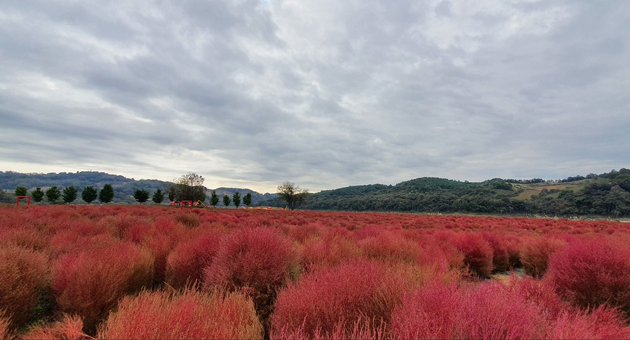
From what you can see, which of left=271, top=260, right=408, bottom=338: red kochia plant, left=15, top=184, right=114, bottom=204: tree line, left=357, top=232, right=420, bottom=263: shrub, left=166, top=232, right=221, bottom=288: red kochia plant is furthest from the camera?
left=15, top=184, right=114, bottom=204: tree line

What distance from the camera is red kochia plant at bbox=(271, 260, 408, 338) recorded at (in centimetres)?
285

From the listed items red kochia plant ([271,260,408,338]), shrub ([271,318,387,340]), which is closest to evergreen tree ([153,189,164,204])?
red kochia plant ([271,260,408,338])

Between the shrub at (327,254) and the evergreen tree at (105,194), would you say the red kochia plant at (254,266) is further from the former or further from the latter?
the evergreen tree at (105,194)

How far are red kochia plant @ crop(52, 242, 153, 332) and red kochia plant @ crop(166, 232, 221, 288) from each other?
2.15 feet

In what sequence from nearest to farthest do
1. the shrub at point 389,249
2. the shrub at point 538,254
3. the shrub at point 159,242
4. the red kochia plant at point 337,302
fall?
1. the red kochia plant at point 337,302
2. the shrub at point 159,242
3. the shrub at point 389,249
4. the shrub at point 538,254

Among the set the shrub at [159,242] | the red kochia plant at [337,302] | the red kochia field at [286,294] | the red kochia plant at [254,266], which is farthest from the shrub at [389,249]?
the shrub at [159,242]

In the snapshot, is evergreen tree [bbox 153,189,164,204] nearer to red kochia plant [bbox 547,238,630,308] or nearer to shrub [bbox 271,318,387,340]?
shrub [bbox 271,318,387,340]

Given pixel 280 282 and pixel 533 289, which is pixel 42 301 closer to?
pixel 280 282

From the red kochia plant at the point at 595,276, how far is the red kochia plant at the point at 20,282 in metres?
8.66

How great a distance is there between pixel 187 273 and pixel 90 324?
5.71 feet

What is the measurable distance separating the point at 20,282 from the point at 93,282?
3.59 ft

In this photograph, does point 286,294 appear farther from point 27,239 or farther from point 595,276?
point 27,239

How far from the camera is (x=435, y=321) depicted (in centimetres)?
229

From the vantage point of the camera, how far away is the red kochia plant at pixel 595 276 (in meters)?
4.50
